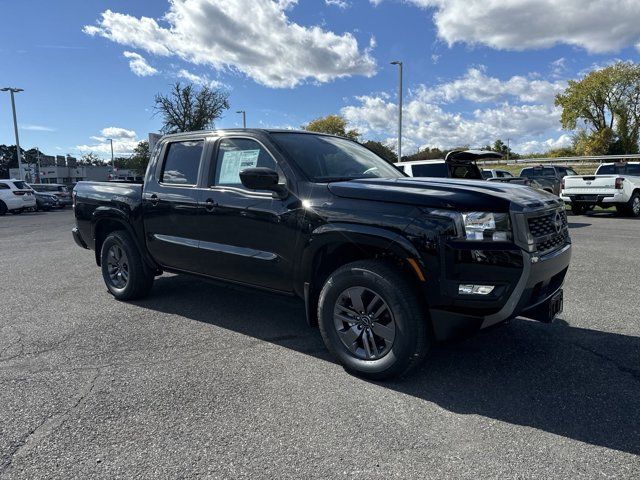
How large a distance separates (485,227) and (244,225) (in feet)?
6.57

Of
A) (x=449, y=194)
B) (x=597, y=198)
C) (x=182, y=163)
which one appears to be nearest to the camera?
(x=449, y=194)

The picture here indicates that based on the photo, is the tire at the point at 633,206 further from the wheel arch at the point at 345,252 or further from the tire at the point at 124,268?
the tire at the point at 124,268

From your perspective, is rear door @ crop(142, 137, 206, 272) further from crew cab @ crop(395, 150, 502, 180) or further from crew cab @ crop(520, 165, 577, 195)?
crew cab @ crop(520, 165, 577, 195)

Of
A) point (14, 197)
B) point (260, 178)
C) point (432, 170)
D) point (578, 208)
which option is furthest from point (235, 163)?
point (14, 197)

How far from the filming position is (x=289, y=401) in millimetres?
3123

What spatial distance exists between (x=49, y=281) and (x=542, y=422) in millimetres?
6614

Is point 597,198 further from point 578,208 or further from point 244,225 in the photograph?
point 244,225

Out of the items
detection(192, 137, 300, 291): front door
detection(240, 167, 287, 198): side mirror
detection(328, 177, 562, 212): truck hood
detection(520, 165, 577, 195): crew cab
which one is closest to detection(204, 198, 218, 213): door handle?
detection(192, 137, 300, 291): front door

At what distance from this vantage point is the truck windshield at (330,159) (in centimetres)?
397

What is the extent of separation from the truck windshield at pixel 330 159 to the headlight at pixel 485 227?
4.15 feet

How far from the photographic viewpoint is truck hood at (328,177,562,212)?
304 centimetres

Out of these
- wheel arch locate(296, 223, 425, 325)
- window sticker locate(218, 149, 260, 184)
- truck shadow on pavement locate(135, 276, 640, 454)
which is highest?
window sticker locate(218, 149, 260, 184)

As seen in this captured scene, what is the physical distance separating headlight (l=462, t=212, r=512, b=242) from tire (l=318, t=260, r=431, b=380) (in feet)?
1.83

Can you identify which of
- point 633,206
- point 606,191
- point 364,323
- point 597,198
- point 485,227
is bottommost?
point 633,206
